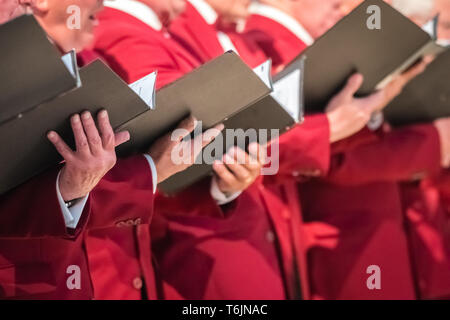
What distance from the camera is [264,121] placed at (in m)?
1.76

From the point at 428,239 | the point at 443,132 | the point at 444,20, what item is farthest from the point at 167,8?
the point at 444,20

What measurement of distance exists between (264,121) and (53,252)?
54 centimetres

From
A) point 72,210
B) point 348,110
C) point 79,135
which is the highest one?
point 348,110

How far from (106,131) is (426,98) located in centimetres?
137

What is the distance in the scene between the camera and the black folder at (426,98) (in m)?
2.41

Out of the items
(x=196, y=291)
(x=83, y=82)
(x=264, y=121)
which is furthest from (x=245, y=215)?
(x=83, y=82)

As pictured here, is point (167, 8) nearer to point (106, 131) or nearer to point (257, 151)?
point (257, 151)

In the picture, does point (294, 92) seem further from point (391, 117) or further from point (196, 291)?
point (391, 117)

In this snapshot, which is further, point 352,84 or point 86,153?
point 352,84

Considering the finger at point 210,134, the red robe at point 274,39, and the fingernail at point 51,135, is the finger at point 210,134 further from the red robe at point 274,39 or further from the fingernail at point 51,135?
the red robe at point 274,39

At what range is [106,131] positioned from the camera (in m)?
1.39

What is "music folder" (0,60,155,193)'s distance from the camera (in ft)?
4.32

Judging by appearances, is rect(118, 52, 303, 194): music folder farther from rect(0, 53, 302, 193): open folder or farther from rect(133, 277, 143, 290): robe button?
rect(133, 277, 143, 290): robe button

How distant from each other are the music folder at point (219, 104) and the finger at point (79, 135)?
0.40 ft
